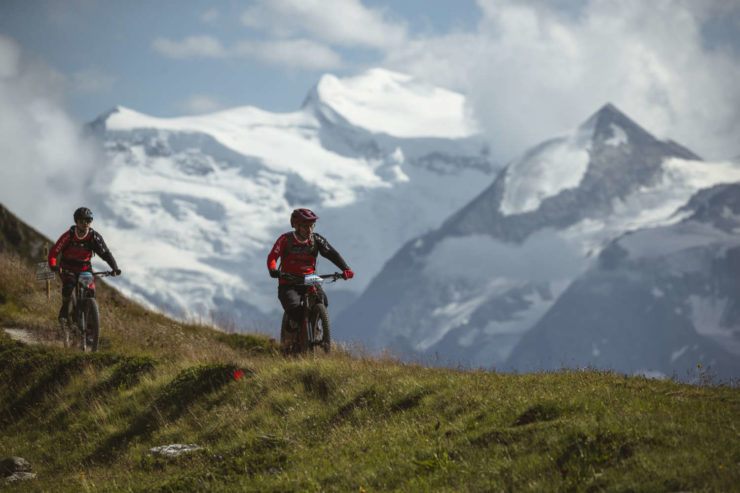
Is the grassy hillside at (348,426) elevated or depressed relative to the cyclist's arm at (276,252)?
depressed

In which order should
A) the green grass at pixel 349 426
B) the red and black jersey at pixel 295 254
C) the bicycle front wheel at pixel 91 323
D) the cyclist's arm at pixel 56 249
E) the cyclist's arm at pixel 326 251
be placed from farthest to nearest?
the bicycle front wheel at pixel 91 323 → the cyclist's arm at pixel 56 249 → the cyclist's arm at pixel 326 251 → the red and black jersey at pixel 295 254 → the green grass at pixel 349 426

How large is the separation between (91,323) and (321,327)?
212 inches

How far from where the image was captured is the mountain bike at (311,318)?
13.6 meters

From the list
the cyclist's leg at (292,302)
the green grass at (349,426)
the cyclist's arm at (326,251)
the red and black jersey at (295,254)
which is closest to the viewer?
the green grass at (349,426)

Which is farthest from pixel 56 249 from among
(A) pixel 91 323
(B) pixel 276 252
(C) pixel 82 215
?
(B) pixel 276 252

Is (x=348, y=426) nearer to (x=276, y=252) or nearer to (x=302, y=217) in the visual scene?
(x=276, y=252)

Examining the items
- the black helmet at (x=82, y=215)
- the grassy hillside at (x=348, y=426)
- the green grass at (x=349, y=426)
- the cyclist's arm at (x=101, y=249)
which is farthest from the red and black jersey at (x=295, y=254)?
the black helmet at (x=82, y=215)

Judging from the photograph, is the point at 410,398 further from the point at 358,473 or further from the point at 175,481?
the point at 175,481

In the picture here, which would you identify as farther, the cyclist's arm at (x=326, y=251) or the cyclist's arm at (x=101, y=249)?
the cyclist's arm at (x=101, y=249)

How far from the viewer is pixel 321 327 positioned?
14.0 metres

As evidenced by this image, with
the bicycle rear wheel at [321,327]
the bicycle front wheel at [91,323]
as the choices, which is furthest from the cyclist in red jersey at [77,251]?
the bicycle rear wheel at [321,327]

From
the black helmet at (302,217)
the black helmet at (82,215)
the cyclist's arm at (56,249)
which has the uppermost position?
the black helmet at (82,215)

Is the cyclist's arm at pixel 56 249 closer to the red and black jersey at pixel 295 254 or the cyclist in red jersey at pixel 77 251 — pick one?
the cyclist in red jersey at pixel 77 251

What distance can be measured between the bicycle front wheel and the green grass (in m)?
0.77
